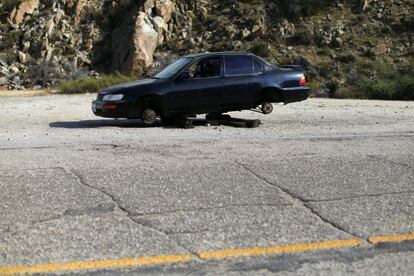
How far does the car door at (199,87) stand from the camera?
14.1 m

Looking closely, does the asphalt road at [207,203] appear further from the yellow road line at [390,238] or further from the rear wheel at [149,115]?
the rear wheel at [149,115]

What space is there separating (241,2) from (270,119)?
20.6 meters

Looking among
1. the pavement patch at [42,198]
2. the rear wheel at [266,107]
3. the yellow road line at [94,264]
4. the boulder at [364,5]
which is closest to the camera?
the yellow road line at [94,264]

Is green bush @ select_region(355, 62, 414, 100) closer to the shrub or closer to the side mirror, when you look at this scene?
the shrub

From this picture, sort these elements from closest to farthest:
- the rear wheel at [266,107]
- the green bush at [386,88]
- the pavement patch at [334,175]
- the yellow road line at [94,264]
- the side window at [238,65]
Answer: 1. the yellow road line at [94,264]
2. the pavement patch at [334,175]
3. the side window at [238,65]
4. the rear wheel at [266,107]
5. the green bush at [386,88]

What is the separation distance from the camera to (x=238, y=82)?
14523 millimetres

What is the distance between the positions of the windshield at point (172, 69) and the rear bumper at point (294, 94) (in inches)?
95.7

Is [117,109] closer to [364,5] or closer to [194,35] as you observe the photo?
[194,35]

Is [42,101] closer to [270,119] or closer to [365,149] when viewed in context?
[270,119]

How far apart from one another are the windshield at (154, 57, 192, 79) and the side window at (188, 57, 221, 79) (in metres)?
0.22

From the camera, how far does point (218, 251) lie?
5.36 meters

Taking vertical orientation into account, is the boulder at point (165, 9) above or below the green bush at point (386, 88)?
above

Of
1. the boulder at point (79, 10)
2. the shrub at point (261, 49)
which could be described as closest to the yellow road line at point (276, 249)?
the shrub at point (261, 49)

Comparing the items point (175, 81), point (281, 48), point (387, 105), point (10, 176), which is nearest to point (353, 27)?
point (281, 48)
